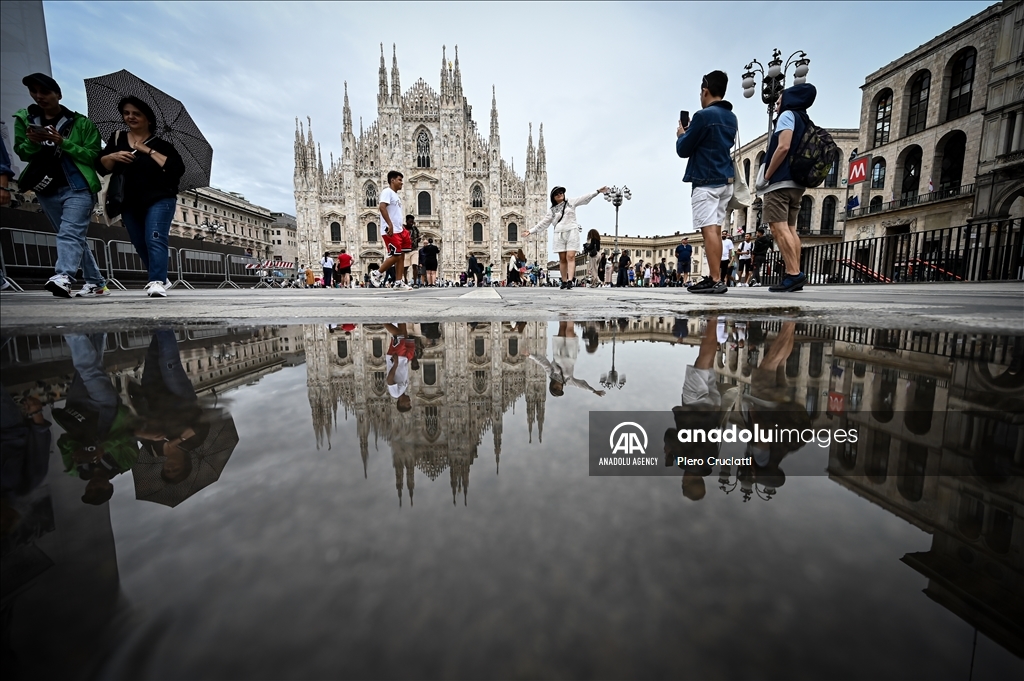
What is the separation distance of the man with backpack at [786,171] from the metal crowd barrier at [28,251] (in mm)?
9725

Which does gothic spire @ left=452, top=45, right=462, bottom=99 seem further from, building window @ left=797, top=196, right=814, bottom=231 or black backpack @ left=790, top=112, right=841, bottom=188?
black backpack @ left=790, top=112, right=841, bottom=188

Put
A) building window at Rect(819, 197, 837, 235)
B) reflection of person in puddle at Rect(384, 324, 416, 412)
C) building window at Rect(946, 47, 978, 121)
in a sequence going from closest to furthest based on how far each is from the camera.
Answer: reflection of person in puddle at Rect(384, 324, 416, 412) → building window at Rect(946, 47, 978, 121) → building window at Rect(819, 197, 837, 235)

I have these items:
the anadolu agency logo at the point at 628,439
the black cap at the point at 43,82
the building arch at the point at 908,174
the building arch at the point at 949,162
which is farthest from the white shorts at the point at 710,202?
the building arch at the point at 908,174

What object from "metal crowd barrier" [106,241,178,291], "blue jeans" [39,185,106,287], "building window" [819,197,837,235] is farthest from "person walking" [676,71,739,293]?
"building window" [819,197,837,235]

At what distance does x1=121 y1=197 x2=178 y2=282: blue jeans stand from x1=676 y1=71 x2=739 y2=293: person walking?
482cm

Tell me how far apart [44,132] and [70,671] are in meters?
5.35

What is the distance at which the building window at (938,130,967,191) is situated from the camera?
1931cm

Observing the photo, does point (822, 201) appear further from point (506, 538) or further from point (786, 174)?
point (506, 538)

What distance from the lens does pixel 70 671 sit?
0.22m

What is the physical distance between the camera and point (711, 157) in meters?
4.08

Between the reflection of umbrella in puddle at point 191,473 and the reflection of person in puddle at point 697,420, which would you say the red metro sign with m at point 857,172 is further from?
the reflection of umbrella in puddle at point 191,473

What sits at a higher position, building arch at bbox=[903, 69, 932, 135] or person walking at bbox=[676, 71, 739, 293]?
building arch at bbox=[903, 69, 932, 135]

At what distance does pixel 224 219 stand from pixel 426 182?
30156 millimetres

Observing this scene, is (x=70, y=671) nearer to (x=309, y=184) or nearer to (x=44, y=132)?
(x=44, y=132)
